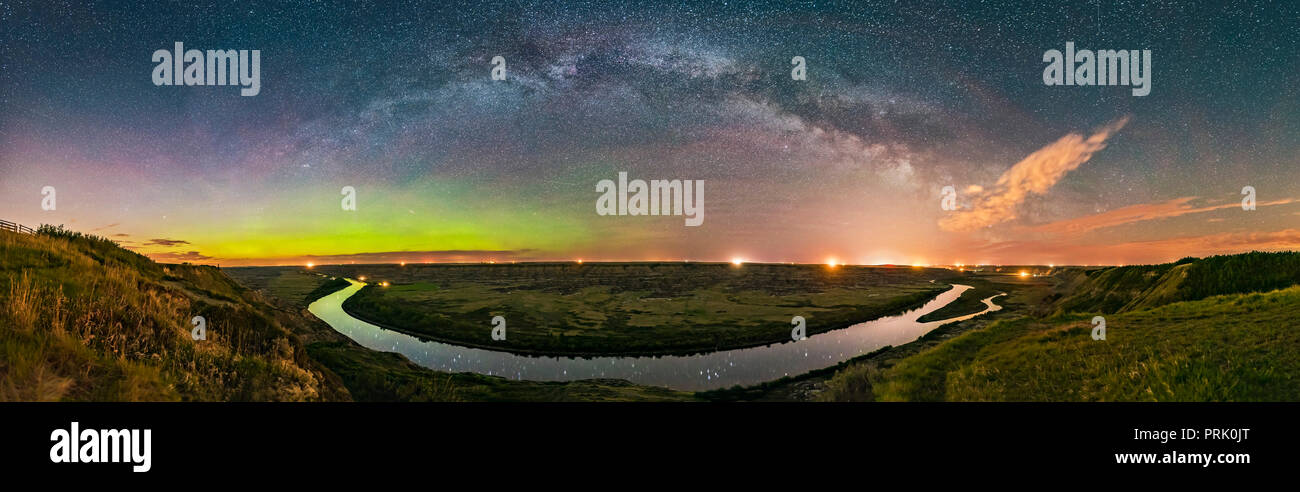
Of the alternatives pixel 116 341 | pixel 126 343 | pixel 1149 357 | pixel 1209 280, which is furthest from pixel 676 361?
pixel 1209 280

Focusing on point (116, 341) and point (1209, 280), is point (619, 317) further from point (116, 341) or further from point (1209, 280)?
point (1209, 280)

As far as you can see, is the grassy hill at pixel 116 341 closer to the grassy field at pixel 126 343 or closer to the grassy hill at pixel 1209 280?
the grassy field at pixel 126 343

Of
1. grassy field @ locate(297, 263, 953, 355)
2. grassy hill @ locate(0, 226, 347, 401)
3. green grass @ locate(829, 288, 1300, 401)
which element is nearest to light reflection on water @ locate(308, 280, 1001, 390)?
grassy field @ locate(297, 263, 953, 355)

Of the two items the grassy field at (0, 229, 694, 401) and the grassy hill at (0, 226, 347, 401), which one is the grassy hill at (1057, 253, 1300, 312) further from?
the grassy hill at (0, 226, 347, 401)

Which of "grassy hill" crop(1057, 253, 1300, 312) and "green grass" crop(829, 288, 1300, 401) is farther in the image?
"grassy hill" crop(1057, 253, 1300, 312)

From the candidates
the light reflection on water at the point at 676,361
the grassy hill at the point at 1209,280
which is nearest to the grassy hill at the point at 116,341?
the light reflection on water at the point at 676,361

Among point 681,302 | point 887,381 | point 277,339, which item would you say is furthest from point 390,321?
point 887,381
